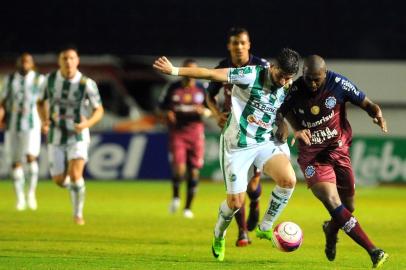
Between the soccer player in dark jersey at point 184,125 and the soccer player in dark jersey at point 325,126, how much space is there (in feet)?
21.4

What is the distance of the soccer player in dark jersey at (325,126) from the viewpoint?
10.9 metres

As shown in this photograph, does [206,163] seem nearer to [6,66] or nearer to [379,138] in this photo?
[379,138]

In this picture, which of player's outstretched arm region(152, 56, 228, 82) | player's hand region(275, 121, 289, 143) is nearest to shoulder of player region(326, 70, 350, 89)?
player's hand region(275, 121, 289, 143)

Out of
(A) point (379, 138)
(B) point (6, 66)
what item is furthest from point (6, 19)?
(A) point (379, 138)

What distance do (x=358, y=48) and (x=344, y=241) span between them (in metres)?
22.5

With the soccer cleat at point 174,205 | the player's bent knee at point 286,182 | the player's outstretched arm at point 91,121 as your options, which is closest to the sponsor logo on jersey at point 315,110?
the player's bent knee at point 286,182

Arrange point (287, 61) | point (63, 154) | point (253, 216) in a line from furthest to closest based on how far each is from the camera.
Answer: point (63, 154) < point (253, 216) < point (287, 61)

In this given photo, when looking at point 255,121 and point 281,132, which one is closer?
point 255,121

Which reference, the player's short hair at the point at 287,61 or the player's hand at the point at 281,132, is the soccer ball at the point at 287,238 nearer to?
the player's hand at the point at 281,132

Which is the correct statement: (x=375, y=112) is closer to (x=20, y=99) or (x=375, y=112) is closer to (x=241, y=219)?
(x=241, y=219)

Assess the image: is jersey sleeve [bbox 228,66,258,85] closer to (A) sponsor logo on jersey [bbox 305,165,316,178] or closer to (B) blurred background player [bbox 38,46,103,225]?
(A) sponsor logo on jersey [bbox 305,165,316,178]

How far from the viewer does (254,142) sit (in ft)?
36.3

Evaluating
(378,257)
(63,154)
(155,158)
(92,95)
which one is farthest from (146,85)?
(378,257)

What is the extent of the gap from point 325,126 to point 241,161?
3.13ft
